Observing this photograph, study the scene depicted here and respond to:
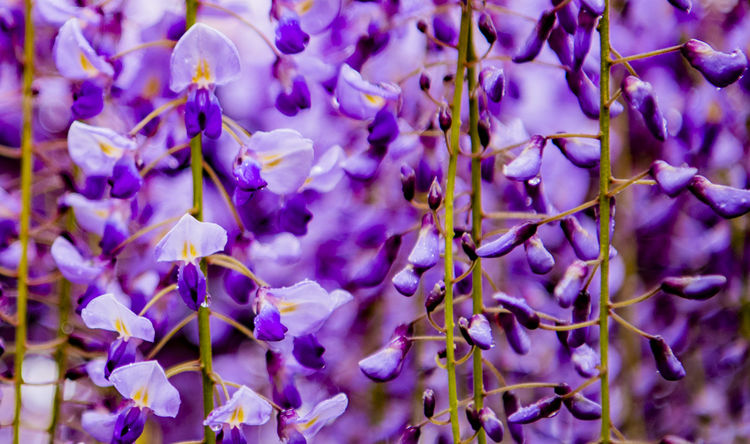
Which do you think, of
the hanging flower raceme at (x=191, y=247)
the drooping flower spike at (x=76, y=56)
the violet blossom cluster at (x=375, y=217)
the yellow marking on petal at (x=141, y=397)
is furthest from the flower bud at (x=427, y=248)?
the drooping flower spike at (x=76, y=56)

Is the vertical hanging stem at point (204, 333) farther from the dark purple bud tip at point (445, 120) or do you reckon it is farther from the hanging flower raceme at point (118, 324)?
the dark purple bud tip at point (445, 120)

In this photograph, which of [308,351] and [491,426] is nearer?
[491,426]

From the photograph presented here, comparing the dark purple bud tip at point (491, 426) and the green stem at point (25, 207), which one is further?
the green stem at point (25, 207)

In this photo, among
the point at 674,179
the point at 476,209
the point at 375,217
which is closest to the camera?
the point at 674,179

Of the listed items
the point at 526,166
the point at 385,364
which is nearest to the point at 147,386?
the point at 385,364

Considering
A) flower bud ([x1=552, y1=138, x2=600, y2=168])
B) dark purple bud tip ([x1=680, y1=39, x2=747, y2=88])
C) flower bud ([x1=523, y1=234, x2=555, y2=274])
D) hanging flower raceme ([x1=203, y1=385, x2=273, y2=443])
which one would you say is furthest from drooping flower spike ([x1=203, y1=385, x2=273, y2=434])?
dark purple bud tip ([x1=680, y1=39, x2=747, y2=88])

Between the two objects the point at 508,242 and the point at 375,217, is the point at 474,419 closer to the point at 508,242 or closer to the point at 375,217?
the point at 508,242

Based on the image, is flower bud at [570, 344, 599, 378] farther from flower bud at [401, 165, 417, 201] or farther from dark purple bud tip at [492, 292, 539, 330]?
flower bud at [401, 165, 417, 201]
